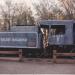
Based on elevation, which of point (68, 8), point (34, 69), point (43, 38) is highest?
point (68, 8)

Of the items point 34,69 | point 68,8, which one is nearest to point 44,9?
point 68,8

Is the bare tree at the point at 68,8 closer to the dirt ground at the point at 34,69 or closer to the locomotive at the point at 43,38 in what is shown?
the locomotive at the point at 43,38

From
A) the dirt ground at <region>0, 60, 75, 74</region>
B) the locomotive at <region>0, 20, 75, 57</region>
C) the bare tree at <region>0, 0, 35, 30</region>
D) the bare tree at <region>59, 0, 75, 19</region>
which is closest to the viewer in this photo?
the dirt ground at <region>0, 60, 75, 74</region>

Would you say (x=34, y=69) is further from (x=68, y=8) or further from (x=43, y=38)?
(x=68, y=8)

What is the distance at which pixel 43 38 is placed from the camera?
2198 cm

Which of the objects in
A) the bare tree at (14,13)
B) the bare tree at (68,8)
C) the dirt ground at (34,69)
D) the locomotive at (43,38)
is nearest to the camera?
the dirt ground at (34,69)

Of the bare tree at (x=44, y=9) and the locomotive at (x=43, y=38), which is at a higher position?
the bare tree at (x=44, y=9)

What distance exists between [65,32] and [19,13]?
32.6 meters

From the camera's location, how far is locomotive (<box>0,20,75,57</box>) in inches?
805

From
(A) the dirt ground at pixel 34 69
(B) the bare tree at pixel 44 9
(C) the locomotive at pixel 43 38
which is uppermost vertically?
(B) the bare tree at pixel 44 9

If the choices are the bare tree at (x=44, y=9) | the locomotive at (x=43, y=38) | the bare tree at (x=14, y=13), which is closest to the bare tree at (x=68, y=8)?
the bare tree at (x=44, y=9)

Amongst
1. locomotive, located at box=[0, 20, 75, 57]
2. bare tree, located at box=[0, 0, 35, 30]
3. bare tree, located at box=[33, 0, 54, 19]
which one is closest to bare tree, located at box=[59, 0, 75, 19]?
bare tree, located at box=[33, 0, 54, 19]

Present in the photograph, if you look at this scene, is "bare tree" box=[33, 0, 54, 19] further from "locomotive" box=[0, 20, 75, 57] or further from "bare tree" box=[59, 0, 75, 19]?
"locomotive" box=[0, 20, 75, 57]

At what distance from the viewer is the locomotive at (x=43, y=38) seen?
67.1 feet
